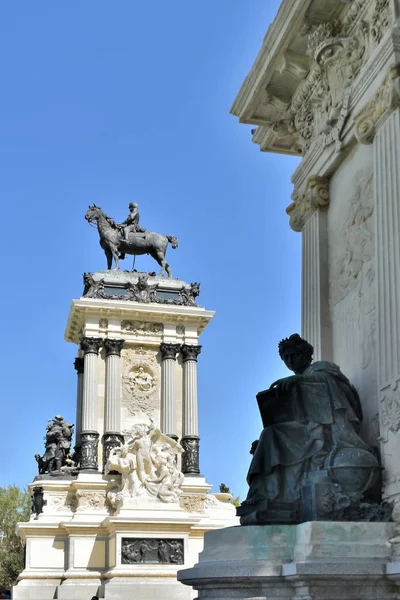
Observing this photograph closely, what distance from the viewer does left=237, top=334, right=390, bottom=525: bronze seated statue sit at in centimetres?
802

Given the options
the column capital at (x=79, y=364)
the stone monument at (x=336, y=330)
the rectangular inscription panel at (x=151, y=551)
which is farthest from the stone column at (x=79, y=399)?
the stone monument at (x=336, y=330)

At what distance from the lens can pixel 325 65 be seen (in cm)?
1084

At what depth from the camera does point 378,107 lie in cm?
925

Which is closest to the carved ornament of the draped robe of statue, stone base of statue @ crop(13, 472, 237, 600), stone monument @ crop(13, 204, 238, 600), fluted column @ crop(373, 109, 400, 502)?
stone monument @ crop(13, 204, 238, 600)

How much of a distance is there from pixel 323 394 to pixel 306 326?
2.38m

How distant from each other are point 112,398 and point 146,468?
4.69 metres

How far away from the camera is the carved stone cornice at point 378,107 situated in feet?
29.0

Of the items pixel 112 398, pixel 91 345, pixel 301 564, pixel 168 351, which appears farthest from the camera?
pixel 168 351

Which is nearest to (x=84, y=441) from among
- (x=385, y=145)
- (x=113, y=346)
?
(x=113, y=346)

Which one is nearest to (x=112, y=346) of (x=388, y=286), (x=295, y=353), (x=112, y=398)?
(x=112, y=398)

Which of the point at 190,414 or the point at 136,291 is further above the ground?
the point at 136,291

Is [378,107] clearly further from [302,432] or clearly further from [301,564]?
[301,564]

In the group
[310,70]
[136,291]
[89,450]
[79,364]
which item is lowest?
[89,450]

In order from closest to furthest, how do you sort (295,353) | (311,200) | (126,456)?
(295,353) < (311,200) < (126,456)
